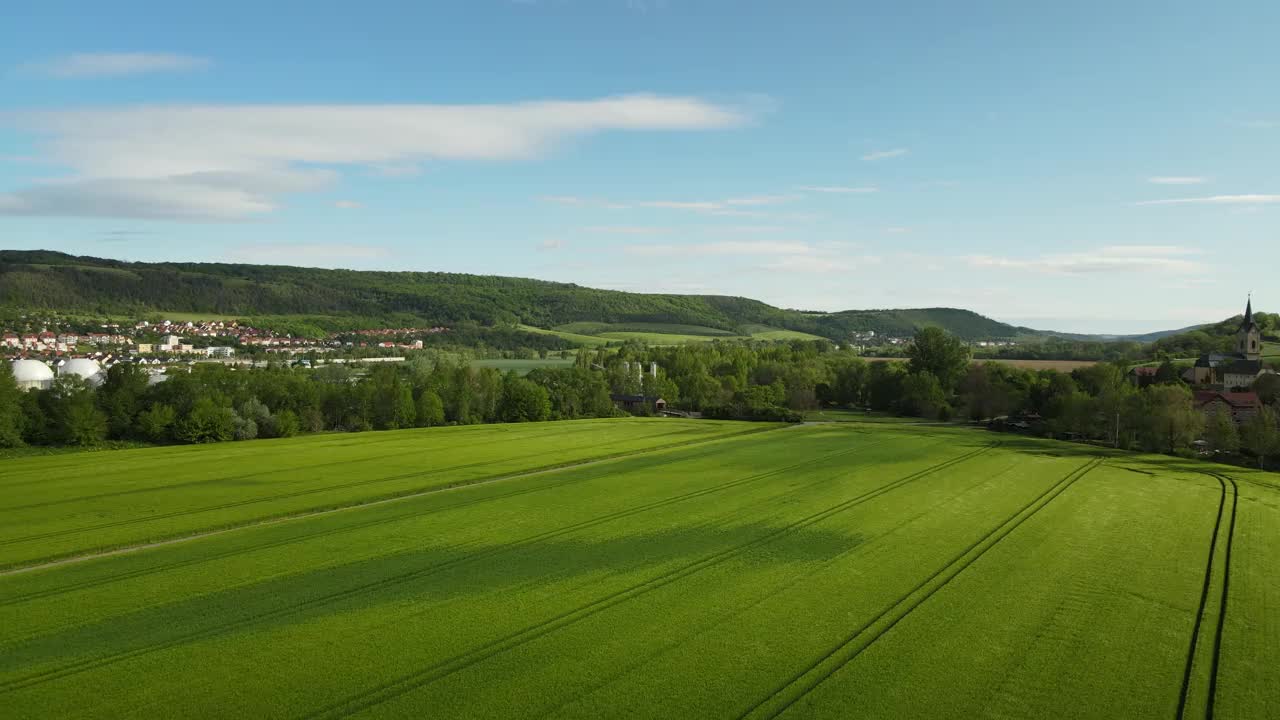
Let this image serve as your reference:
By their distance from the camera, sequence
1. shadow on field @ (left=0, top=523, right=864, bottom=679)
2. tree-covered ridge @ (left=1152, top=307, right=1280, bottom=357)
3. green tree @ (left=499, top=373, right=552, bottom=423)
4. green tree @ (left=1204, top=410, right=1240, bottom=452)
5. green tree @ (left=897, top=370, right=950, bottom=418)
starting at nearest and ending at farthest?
shadow on field @ (left=0, top=523, right=864, bottom=679)
green tree @ (left=1204, top=410, right=1240, bottom=452)
green tree @ (left=499, top=373, right=552, bottom=423)
green tree @ (left=897, top=370, right=950, bottom=418)
tree-covered ridge @ (left=1152, top=307, right=1280, bottom=357)

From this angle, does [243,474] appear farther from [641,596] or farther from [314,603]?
[641,596]

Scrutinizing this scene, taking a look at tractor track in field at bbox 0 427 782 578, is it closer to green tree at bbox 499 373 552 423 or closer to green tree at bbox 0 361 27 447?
green tree at bbox 499 373 552 423

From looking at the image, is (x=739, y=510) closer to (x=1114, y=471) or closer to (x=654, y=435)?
(x=1114, y=471)

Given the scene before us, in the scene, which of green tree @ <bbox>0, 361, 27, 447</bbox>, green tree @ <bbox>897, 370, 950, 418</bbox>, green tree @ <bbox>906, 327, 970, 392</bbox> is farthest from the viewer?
green tree @ <bbox>906, 327, 970, 392</bbox>

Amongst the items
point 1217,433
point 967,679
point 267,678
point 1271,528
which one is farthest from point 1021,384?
point 267,678

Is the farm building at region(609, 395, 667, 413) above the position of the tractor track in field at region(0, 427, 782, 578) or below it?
below

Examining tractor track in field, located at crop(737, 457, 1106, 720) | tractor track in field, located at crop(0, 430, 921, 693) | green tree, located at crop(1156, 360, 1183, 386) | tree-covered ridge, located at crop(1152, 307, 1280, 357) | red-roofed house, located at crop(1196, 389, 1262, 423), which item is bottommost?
tractor track in field, located at crop(0, 430, 921, 693)

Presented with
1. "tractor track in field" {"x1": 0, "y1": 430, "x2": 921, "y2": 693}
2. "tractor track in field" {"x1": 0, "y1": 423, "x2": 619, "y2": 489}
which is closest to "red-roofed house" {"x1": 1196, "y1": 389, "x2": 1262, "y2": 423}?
"tractor track in field" {"x1": 0, "y1": 423, "x2": 619, "y2": 489}

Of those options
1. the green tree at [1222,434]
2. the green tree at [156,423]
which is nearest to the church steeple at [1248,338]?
the green tree at [1222,434]

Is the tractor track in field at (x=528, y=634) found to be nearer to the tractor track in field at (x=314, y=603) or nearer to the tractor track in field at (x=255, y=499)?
the tractor track in field at (x=314, y=603)
